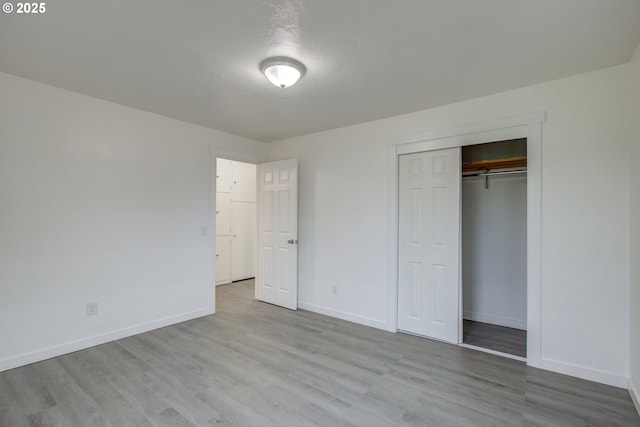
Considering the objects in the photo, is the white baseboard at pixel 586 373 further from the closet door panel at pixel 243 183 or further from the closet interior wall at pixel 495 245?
the closet door panel at pixel 243 183

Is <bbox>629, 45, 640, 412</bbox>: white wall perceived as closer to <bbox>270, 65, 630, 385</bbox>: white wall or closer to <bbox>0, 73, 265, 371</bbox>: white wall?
<bbox>270, 65, 630, 385</bbox>: white wall

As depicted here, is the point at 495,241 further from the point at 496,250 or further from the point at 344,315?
the point at 344,315

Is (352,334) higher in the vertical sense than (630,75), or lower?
lower

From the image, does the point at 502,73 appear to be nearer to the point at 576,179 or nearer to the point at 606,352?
the point at 576,179

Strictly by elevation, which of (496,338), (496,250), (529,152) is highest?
(529,152)

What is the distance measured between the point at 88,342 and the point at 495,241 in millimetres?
4621

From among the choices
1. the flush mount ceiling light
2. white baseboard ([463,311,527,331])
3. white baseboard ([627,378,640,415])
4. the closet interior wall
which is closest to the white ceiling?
the flush mount ceiling light

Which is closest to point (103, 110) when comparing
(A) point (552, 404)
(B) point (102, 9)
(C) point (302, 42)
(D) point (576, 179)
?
(B) point (102, 9)

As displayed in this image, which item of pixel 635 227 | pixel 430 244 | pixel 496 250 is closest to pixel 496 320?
pixel 496 250

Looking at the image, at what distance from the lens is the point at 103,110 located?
10.4 ft

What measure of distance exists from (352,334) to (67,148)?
3.44m

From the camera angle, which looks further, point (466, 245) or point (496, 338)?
point (466, 245)

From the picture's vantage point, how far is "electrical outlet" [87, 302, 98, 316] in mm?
3057

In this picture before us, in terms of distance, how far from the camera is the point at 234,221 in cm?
626
